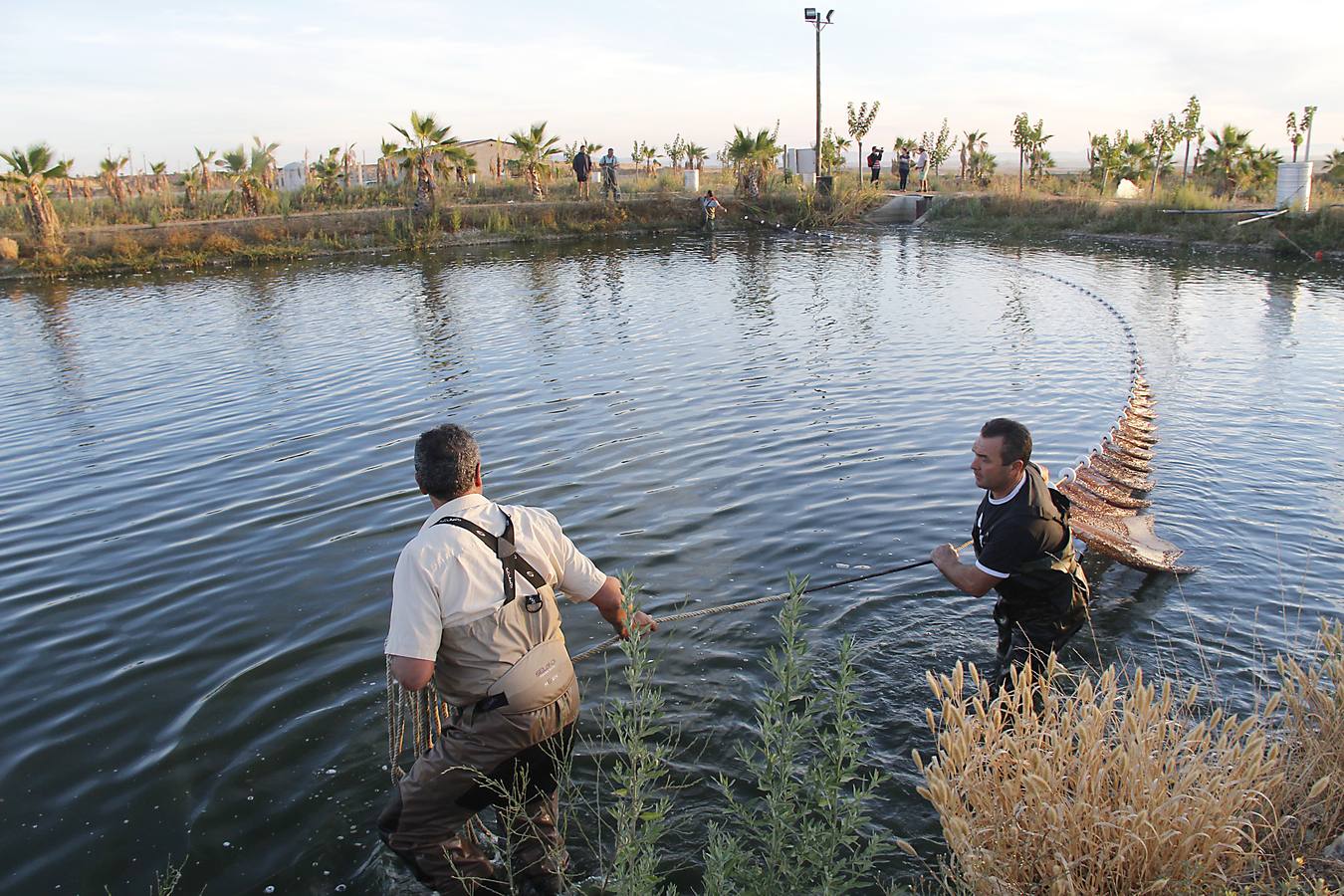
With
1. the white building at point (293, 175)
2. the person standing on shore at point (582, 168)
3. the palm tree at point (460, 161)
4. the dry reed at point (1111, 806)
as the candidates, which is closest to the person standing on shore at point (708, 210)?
the person standing on shore at point (582, 168)

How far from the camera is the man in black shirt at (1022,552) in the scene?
4.98m

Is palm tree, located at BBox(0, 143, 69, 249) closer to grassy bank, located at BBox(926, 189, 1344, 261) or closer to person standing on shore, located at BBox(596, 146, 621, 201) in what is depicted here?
person standing on shore, located at BBox(596, 146, 621, 201)

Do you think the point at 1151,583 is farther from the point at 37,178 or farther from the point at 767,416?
the point at 37,178

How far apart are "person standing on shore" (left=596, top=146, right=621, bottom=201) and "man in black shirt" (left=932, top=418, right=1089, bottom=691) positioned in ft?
118

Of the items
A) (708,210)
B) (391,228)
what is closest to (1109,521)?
(391,228)

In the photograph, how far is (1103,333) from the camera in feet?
54.9

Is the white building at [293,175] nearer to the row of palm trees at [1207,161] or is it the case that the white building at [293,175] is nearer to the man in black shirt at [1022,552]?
the row of palm trees at [1207,161]

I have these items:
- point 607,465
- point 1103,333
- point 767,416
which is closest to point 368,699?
point 607,465

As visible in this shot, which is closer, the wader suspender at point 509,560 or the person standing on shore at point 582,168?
the wader suspender at point 509,560

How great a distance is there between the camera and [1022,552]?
5.00m

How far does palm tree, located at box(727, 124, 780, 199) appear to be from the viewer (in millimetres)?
40531

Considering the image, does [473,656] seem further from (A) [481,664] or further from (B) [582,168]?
(B) [582,168]

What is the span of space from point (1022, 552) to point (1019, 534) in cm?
10

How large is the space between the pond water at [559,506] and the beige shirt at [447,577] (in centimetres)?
168
